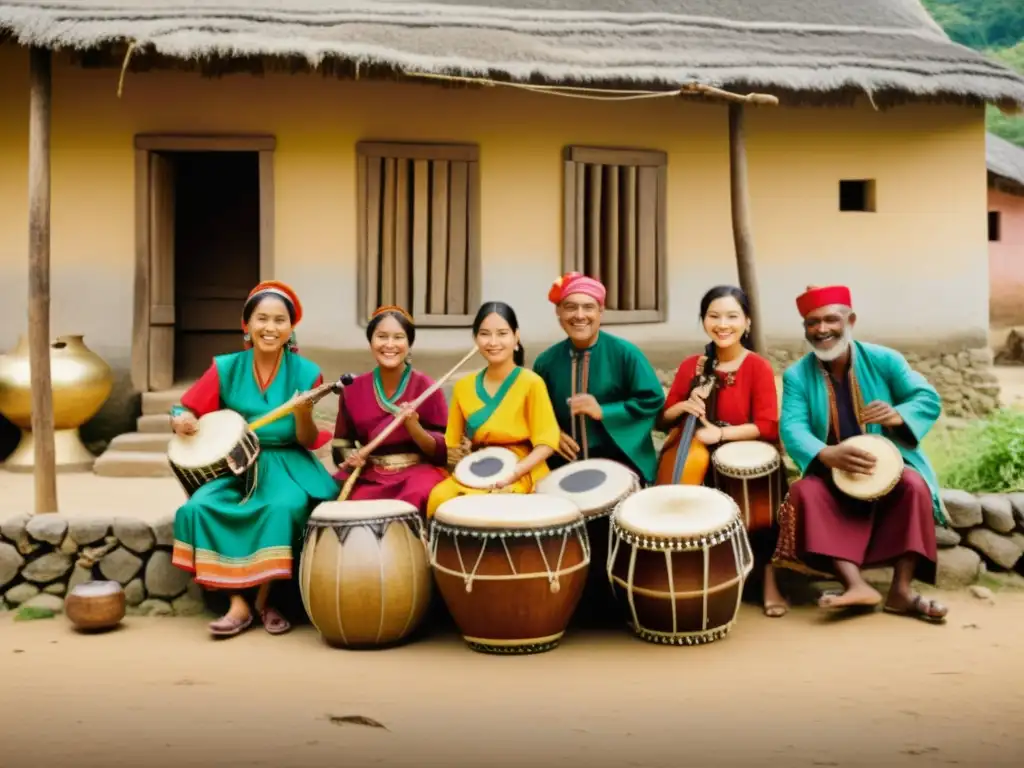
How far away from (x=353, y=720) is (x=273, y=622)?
1.21 m

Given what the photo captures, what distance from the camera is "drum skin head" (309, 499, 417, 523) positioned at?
4.34 metres

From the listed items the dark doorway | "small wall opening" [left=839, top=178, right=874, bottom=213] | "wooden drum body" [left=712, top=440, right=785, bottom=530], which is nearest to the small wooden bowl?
"wooden drum body" [left=712, top=440, right=785, bottom=530]

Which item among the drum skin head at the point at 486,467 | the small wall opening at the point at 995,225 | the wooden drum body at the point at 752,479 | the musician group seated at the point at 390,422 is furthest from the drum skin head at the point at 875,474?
the small wall opening at the point at 995,225

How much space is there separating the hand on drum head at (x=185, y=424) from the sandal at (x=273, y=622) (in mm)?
814

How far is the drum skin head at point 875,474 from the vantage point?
4605 millimetres

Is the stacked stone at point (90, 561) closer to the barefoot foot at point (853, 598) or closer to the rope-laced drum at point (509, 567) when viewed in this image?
the rope-laced drum at point (509, 567)

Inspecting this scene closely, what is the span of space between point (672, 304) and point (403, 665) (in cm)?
573

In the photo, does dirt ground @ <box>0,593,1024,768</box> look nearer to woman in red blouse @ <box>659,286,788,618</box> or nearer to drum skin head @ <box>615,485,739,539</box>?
woman in red blouse @ <box>659,286,788,618</box>

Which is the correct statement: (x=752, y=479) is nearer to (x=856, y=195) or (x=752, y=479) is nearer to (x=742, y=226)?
(x=742, y=226)

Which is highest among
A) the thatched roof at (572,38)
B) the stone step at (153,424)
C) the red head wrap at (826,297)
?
the thatched roof at (572,38)

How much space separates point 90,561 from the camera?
497cm

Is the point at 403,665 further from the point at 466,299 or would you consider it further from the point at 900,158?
the point at 900,158

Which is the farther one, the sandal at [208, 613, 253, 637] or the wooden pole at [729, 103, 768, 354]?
the wooden pole at [729, 103, 768, 354]

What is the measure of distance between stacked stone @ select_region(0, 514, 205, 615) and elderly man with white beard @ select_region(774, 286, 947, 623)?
2697 mm
